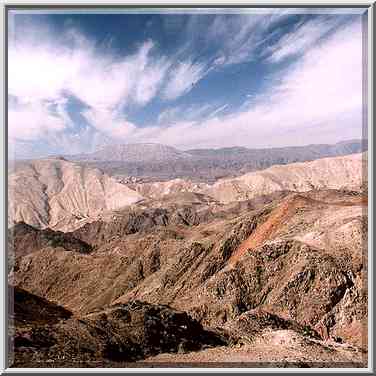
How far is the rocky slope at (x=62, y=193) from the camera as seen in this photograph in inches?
3918

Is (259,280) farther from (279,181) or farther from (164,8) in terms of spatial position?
(279,181)

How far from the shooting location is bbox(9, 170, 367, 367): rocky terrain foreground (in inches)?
323

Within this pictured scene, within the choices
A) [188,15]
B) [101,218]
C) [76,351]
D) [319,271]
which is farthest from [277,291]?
[101,218]

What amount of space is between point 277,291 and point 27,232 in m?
45.0

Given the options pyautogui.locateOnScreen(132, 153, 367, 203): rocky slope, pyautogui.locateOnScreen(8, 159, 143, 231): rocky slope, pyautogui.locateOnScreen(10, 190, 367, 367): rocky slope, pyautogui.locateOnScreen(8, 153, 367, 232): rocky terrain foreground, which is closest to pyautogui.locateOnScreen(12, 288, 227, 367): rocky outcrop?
pyautogui.locateOnScreen(10, 190, 367, 367): rocky slope

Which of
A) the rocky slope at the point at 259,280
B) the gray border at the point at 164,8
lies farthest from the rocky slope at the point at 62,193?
the gray border at the point at 164,8

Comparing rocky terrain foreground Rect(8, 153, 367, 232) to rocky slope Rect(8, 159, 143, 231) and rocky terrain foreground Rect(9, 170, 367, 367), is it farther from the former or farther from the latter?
rocky terrain foreground Rect(9, 170, 367, 367)

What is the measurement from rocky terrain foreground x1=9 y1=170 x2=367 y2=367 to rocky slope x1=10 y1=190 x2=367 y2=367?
1.9 inches

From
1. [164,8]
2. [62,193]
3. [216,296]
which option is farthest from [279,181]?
[164,8]

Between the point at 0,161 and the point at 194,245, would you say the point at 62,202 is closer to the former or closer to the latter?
the point at 194,245

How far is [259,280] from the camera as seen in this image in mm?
17922

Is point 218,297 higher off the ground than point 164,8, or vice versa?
point 164,8

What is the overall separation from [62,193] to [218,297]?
103 meters

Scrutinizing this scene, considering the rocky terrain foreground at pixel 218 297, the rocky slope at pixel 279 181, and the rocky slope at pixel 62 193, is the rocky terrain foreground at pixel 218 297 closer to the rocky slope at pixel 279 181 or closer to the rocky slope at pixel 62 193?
the rocky slope at pixel 62 193
